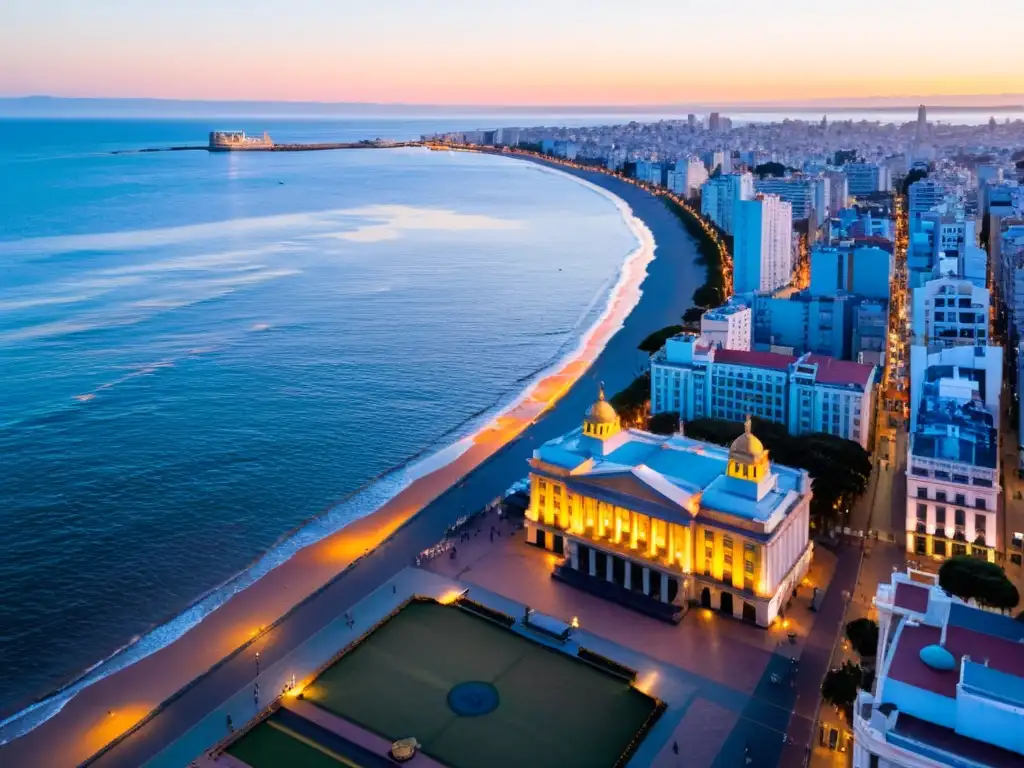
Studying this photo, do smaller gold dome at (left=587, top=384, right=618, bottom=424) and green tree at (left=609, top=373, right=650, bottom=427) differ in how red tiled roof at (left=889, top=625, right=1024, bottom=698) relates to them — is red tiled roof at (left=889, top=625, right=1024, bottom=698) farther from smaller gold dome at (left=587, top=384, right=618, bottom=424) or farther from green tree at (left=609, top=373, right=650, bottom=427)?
green tree at (left=609, top=373, right=650, bottom=427)

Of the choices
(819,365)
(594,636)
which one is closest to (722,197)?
(819,365)

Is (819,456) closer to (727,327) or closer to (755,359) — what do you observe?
(755,359)

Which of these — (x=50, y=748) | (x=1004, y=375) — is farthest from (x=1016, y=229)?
(x=50, y=748)

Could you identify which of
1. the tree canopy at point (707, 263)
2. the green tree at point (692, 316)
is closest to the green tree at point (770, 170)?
the tree canopy at point (707, 263)

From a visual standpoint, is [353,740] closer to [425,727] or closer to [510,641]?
[425,727]

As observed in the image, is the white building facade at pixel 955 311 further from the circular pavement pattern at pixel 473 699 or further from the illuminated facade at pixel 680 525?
the circular pavement pattern at pixel 473 699

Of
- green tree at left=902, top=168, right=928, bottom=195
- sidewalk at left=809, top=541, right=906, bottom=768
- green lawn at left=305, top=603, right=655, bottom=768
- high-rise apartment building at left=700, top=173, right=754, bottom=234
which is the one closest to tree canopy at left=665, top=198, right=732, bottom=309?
high-rise apartment building at left=700, top=173, right=754, bottom=234
